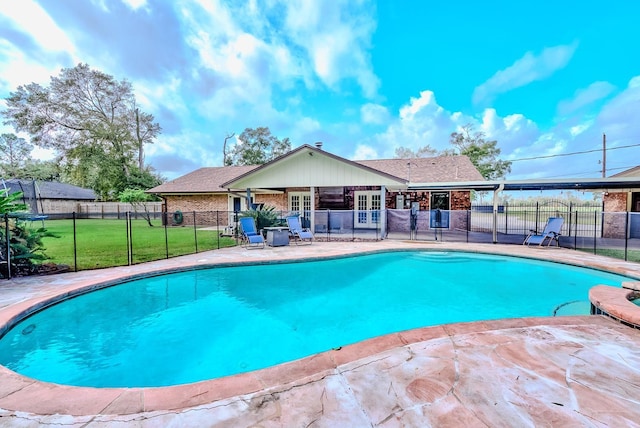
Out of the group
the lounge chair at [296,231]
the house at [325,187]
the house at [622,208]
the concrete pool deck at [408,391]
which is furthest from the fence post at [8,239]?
the house at [622,208]

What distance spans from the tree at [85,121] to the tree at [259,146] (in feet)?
39.2

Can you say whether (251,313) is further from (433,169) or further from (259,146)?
(259,146)

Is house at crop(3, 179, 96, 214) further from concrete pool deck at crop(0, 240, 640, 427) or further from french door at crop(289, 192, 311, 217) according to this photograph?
concrete pool deck at crop(0, 240, 640, 427)

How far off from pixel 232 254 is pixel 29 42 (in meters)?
16.0

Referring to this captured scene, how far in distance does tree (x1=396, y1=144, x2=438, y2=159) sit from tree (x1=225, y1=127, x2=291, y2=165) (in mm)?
15055

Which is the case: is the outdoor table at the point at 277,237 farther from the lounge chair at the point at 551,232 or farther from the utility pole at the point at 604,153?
the utility pole at the point at 604,153

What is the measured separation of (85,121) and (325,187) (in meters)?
30.4

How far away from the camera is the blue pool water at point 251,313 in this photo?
376 cm

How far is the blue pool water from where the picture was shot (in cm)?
376

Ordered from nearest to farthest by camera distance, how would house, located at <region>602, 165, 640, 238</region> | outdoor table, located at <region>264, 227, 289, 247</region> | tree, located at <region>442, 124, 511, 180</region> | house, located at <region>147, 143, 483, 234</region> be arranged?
outdoor table, located at <region>264, 227, 289, 247</region> → house, located at <region>602, 165, 640, 238</region> → house, located at <region>147, 143, 483, 234</region> → tree, located at <region>442, 124, 511, 180</region>

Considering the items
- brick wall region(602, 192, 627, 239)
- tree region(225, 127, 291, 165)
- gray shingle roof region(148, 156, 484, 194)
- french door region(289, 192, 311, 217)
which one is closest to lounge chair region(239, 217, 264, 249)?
gray shingle roof region(148, 156, 484, 194)

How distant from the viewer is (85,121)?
30.3m

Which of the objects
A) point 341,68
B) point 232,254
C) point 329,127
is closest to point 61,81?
point 329,127

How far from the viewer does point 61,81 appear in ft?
94.9
